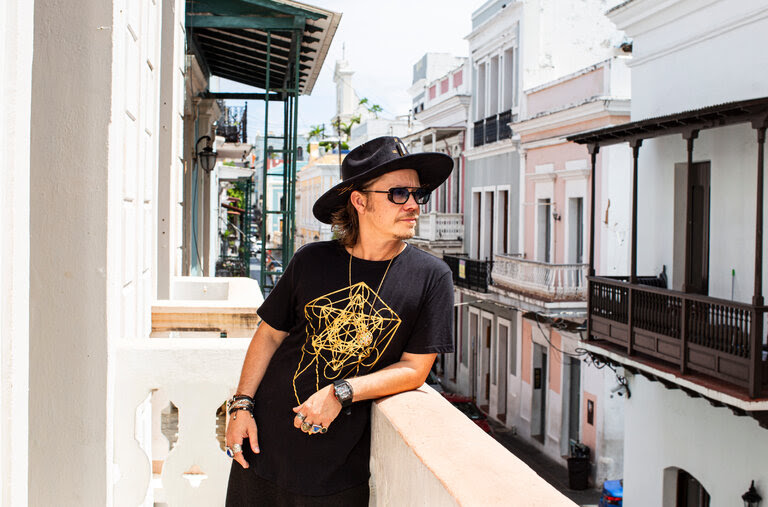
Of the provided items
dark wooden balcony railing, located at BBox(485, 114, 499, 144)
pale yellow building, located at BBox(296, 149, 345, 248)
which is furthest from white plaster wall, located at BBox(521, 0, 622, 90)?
pale yellow building, located at BBox(296, 149, 345, 248)

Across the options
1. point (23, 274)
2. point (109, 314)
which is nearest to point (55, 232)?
point (109, 314)

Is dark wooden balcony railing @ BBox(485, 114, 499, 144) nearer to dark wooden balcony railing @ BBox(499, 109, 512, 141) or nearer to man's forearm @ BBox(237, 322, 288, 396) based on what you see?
dark wooden balcony railing @ BBox(499, 109, 512, 141)

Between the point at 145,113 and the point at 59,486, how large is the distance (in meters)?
1.70

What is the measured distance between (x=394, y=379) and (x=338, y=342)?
0.19m

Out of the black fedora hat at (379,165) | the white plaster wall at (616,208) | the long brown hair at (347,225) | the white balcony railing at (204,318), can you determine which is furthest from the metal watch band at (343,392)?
the white plaster wall at (616,208)

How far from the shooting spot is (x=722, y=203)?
35.3 feet

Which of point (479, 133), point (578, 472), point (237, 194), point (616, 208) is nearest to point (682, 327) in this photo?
point (616, 208)

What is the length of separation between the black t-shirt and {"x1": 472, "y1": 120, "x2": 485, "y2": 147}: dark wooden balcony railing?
22583 millimetres

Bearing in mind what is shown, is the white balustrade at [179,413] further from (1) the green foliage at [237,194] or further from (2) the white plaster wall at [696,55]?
(1) the green foliage at [237,194]

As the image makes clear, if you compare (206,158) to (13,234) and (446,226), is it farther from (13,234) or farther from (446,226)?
(446,226)

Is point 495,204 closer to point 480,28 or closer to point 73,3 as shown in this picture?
point 480,28

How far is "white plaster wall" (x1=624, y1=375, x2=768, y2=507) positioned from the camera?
32.6 ft

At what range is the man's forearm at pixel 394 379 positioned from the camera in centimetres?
251

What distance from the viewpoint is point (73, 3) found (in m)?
2.93
